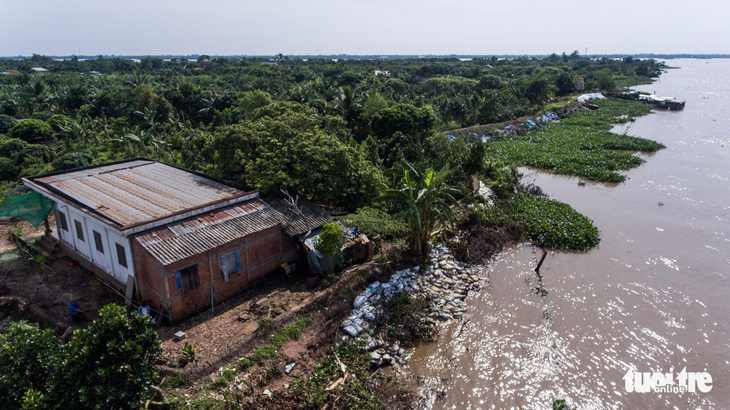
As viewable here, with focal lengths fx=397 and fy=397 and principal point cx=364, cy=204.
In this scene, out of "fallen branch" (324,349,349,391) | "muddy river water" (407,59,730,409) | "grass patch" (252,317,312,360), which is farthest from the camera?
"muddy river water" (407,59,730,409)

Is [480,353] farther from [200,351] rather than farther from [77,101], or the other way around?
[77,101]

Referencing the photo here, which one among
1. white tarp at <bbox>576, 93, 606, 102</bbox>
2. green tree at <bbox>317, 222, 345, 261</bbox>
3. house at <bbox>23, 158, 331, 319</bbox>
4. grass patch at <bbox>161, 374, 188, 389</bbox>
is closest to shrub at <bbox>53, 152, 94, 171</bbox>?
house at <bbox>23, 158, 331, 319</bbox>

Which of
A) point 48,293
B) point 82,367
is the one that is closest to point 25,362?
point 82,367

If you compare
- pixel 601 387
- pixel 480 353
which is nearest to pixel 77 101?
pixel 480 353

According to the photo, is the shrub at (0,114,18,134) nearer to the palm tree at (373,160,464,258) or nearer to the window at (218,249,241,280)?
the window at (218,249,241,280)

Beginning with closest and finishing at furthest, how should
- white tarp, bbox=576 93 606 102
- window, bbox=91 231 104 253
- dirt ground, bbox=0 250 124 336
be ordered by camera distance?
1. dirt ground, bbox=0 250 124 336
2. window, bbox=91 231 104 253
3. white tarp, bbox=576 93 606 102

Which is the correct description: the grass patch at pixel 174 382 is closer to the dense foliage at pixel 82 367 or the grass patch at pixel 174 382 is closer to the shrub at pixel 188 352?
the shrub at pixel 188 352

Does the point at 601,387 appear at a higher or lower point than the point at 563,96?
lower
